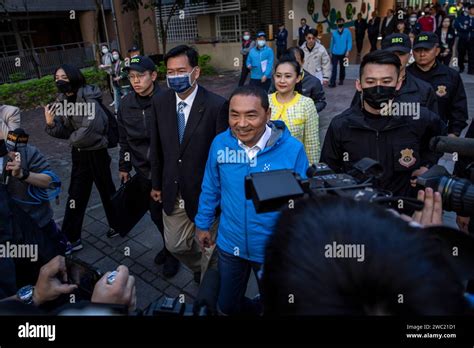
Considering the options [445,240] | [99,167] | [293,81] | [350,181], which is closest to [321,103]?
[293,81]

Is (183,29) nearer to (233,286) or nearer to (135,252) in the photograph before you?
(135,252)

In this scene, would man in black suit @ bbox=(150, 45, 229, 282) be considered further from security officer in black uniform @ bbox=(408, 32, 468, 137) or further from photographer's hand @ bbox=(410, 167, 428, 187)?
security officer in black uniform @ bbox=(408, 32, 468, 137)

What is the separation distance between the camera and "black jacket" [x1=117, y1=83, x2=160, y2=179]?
3.27 meters

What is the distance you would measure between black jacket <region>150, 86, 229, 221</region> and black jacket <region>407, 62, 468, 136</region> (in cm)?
238

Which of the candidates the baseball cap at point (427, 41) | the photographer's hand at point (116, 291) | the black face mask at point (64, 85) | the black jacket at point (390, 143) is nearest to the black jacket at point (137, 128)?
the black face mask at point (64, 85)

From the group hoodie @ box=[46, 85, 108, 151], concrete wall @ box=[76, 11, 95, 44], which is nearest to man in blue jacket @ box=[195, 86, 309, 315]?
hoodie @ box=[46, 85, 108, 151]

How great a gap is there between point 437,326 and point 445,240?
0.33m

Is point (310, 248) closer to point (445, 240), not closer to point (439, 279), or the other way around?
point (439, 279)

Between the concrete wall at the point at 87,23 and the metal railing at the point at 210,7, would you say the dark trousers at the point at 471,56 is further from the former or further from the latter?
the concrete wall at the point at 87,23

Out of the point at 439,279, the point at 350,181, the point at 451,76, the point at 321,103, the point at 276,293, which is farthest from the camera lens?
the point at 321,103

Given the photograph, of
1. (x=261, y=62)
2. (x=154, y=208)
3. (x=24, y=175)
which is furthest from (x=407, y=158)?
(x=261, y=62)

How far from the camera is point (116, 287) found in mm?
1216

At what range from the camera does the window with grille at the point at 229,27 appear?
1766 centimetres

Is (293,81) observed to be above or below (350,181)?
above
